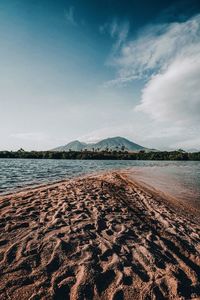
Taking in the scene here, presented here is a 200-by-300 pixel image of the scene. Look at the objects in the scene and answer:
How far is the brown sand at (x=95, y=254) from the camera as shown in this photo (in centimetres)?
450

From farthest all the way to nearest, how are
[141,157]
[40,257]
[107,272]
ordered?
[141,157] → [40,257] → [107,272]

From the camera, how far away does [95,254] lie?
5723 millimetres

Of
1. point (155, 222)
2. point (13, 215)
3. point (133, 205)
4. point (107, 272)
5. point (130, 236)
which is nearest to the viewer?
point (107, 272)

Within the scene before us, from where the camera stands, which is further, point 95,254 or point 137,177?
point 137,177

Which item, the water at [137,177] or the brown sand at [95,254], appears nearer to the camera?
the brown sand at [95,254]

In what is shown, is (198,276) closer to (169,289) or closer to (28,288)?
(169,289)

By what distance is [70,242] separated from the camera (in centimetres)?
625

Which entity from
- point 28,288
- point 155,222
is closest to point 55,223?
point 28,288

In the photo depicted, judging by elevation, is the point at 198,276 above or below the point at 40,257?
below

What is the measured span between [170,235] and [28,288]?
5.18 metres

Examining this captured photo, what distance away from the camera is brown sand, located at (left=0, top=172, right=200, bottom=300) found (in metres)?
4.50

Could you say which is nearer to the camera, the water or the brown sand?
the brown sand

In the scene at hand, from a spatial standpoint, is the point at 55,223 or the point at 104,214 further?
the point at 104,214

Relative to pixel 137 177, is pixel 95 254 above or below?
below
